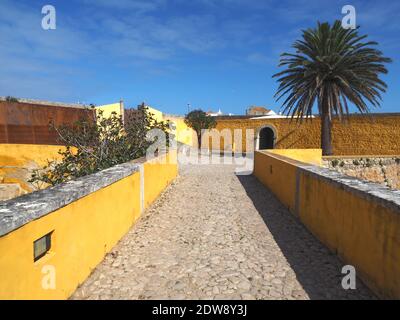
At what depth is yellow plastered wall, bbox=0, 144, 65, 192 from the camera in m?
14.0

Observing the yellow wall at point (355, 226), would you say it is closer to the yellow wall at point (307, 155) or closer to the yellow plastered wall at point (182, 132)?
the yellow wall at point (307, 155)

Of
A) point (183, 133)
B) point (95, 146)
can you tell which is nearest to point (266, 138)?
point (183, 133)

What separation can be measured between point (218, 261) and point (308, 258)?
4.21ft

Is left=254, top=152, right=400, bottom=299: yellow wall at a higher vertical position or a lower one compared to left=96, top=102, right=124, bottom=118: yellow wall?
lower

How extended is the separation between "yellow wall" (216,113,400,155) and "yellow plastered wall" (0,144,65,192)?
16.8 m

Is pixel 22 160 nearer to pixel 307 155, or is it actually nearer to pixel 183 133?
pixel 307 155

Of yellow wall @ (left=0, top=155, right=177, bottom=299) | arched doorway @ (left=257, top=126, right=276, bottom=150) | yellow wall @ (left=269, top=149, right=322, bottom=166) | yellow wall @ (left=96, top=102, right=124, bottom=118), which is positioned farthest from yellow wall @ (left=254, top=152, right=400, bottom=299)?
arched doorway @ (left=257, top=126, right=276, bottom=150)

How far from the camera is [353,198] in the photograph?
12.0 feet

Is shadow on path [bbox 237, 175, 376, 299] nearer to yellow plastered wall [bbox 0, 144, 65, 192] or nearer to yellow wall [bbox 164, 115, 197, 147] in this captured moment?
yellow plastered wall [bbox 0, 144, 65, 192]

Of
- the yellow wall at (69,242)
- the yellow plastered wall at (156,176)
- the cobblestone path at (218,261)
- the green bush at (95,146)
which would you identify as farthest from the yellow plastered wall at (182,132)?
the yellow wall at (69,242)

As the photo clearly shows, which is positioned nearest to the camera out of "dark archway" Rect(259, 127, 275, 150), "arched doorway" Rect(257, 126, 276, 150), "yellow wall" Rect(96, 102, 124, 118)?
"yellow wall" Rect(96, 102, 124, 118)

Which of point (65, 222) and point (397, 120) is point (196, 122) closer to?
point (397, 120)
